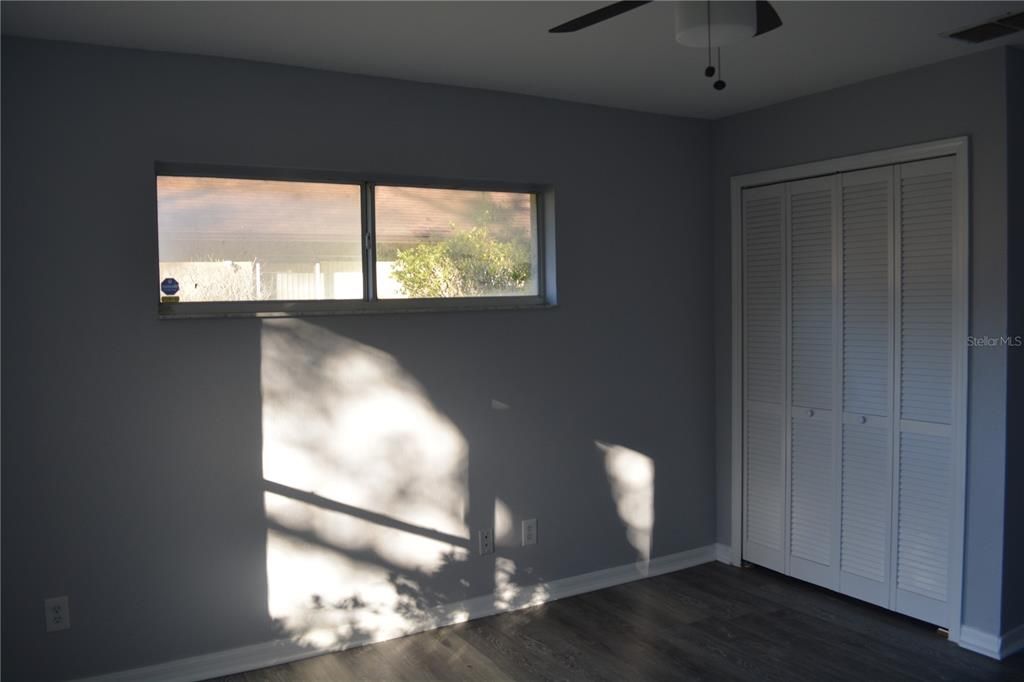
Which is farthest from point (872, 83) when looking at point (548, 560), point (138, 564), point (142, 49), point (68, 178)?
point (138, 564)

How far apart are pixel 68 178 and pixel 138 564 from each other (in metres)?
1.41

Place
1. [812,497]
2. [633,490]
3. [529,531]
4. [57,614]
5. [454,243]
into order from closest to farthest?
[57,614] < [454,243] < [529,531] < [812,497] < [633,490]

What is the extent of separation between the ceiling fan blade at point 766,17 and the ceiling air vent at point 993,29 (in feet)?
4.34

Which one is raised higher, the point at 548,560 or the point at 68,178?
the point at 68,178

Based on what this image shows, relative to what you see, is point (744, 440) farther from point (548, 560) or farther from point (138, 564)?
point (138, 564)

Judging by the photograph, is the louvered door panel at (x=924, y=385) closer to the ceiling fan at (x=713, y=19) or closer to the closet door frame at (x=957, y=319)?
the closet door frame at (x=957, y=319)

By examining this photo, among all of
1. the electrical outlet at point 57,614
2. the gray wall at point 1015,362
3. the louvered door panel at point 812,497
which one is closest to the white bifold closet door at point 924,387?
the gray wall at point 1015,362

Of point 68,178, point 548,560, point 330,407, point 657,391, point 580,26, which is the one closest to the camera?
point 580,26

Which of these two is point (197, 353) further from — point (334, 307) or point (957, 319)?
point (957, 319)

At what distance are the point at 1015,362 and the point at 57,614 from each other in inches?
145

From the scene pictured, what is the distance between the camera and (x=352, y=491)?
11.4ft

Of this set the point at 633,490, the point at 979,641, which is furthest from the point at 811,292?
the point at 979,641

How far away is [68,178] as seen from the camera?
9.68 feet

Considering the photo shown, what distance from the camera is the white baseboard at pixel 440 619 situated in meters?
3.15
